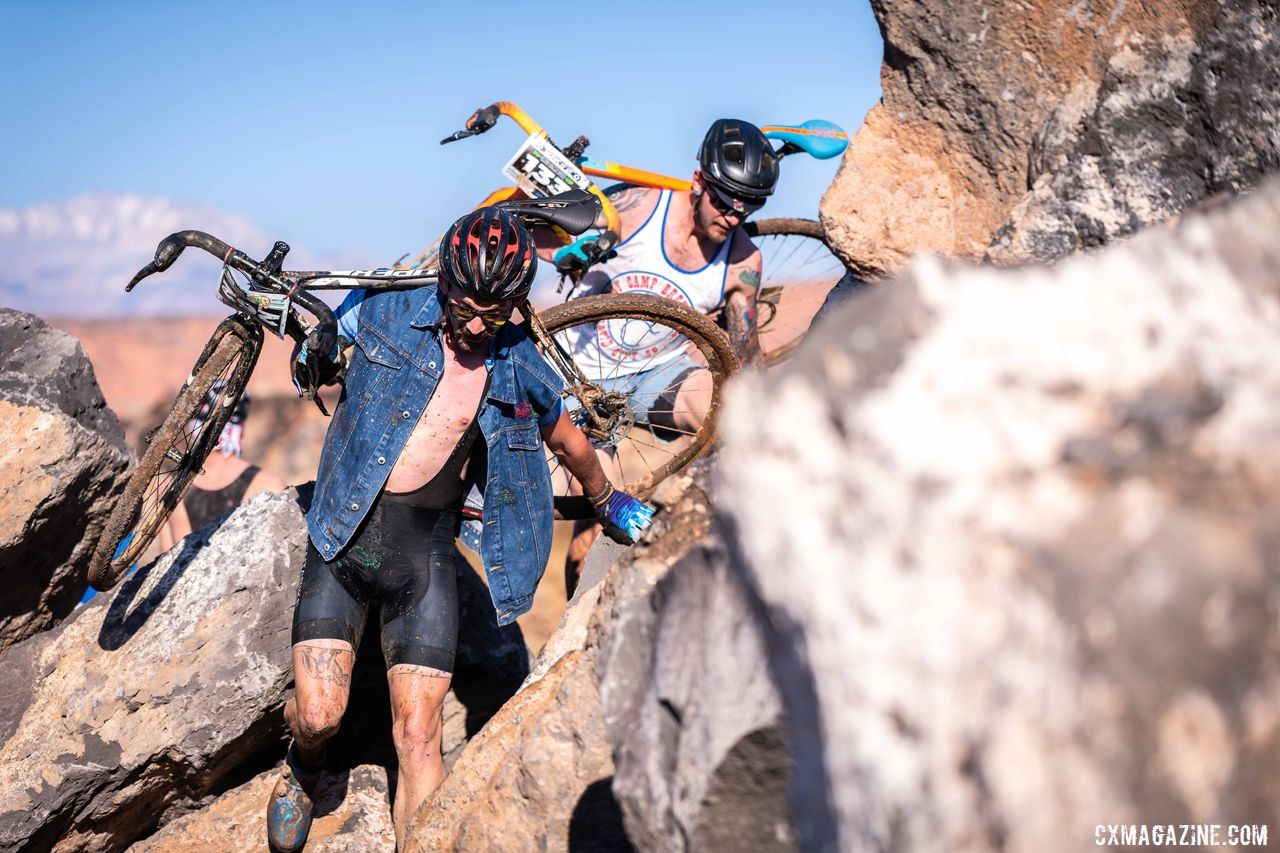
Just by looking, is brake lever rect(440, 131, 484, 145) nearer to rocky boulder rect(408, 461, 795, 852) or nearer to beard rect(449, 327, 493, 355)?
beard rect(449, 327, 493, 355)

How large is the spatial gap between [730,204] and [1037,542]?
3.55m

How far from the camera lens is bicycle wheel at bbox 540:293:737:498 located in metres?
4.41

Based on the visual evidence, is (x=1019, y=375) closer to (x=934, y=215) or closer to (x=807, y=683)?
(x=807, y=683)

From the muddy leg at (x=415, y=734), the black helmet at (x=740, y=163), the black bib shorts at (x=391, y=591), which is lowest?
the muddy leg at (x=415, y=734)

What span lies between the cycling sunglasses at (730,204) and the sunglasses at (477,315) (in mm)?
1549

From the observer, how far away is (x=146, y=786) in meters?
3.89

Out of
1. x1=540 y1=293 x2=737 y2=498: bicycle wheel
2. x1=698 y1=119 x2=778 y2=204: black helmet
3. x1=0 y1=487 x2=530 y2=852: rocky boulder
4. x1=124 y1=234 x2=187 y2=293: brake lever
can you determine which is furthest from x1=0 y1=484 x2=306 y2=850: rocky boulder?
x1=698 y1=119 x2=778 y2=204: black helmet

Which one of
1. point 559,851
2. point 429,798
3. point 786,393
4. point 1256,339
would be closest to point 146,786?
point 429,798

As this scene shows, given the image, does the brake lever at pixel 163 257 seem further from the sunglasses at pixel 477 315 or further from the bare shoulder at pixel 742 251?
the bare shoulder at pixel 742 251

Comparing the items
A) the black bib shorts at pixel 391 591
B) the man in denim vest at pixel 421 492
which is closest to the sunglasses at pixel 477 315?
the man in denim vest at pixel 421 492

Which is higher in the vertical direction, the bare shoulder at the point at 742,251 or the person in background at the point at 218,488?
the bare shoulder at the point at 742,251

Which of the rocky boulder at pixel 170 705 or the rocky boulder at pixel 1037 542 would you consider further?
the rocky boulder at pixel 170 705

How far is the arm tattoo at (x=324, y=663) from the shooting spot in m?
3.53

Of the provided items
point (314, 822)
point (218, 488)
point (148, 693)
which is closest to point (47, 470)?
point (148, 693)
